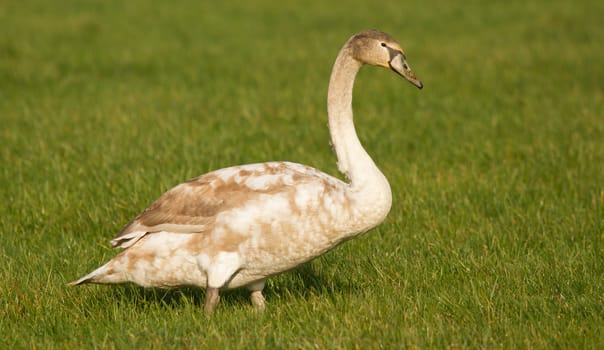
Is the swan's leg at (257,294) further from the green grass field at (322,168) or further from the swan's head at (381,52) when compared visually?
the swan's head at (381,52)

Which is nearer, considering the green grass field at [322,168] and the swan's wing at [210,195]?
the green grass field at [322,168]

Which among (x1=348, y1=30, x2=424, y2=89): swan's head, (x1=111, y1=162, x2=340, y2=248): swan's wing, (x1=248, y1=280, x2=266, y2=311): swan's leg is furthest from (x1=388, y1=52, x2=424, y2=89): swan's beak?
(x1=248, y1=280, x2=266, y2=311): swan's leg

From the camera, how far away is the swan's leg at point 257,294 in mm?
5621

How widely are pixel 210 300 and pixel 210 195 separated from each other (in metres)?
0.65

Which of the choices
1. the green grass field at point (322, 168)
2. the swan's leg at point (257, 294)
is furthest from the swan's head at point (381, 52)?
the swan's leg at point (257, 294)

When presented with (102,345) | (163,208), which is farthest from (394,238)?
(102,345)

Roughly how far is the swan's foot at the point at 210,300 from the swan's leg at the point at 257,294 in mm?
384

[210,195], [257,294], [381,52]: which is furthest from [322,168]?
[381,52]

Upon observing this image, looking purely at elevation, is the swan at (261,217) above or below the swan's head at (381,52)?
below

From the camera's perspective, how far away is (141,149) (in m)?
9.44

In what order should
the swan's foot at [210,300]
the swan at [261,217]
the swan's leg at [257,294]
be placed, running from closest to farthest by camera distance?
the swan at [261,217] → the swan's foot at [210,300] → the swan's leg at [257,294]

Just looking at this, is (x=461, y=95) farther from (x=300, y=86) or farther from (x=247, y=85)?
(x=247, y=85)

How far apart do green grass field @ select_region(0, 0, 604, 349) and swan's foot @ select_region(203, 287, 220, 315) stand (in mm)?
93

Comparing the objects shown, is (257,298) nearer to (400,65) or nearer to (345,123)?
(345,123)
